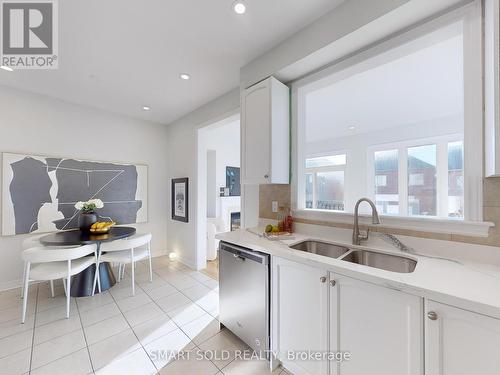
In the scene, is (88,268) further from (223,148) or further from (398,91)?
(398,91)

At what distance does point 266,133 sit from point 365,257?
1.28 meters

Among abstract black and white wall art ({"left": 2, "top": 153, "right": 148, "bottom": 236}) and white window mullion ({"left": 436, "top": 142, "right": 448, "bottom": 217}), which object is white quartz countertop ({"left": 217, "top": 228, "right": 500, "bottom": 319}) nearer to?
abstract black and white wall art ({"left": 2, "top": 153, "right": 148, "bottom": 236})

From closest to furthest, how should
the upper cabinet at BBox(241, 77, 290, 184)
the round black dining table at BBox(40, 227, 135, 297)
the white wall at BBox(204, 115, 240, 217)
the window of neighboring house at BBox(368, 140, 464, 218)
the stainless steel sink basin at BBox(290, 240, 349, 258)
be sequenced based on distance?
the stainless steel sink basin at BBox(290, 240, 349, 258), the upper cabinet at BBox(241, 77, 290, 184), the round black dining table at BBox(40, 227, 135, 297), the window of neighboring house at BBox(368, 140, 464, 218), the white wall at BBox(204, 115, 240, 217)

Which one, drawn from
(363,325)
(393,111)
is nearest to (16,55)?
(363,325)

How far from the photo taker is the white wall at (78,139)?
2746 mm

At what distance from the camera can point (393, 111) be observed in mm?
3469

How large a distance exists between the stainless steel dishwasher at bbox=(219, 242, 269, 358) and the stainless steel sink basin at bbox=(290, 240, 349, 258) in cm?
35

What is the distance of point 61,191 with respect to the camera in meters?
3.08

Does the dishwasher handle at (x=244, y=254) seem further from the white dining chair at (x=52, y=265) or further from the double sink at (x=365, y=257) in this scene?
the white dining chair at (x=52, y=265)

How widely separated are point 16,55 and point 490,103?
12.4 feet

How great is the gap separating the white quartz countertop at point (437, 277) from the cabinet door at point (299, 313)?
9 cm

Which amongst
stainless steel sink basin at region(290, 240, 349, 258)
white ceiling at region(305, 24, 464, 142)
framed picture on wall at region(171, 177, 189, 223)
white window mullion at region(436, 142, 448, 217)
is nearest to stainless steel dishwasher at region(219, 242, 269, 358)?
stainless steel sink basin at region(290, 240, 349, 258)

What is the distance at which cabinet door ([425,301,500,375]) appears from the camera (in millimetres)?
800

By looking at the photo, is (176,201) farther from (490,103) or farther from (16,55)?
(490,103)
